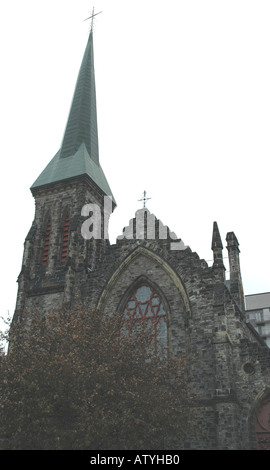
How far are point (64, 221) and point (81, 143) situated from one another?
6460mm

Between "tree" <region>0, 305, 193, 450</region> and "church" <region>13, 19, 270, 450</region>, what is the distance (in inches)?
82.9

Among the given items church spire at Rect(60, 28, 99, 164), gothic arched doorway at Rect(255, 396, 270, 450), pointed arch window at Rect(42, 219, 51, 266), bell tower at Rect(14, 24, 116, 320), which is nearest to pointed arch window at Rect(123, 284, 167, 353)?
bell tower at Rect(14, 24, 116, 320)

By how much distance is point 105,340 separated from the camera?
58.6 ft

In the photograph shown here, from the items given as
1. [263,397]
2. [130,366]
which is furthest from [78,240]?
[263,397]

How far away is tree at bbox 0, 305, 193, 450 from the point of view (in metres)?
15.6

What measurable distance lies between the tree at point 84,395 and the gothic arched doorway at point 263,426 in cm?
292

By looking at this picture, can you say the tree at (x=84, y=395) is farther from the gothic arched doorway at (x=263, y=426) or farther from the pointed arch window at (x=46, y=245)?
the pointed arch window at (x=46, y=245)

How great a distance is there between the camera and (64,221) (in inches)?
1137

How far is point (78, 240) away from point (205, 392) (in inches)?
422

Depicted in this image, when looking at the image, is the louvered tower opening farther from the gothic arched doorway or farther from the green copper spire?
the gothic arched doorway

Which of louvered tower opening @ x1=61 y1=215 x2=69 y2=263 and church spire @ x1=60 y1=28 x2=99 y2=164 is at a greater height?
church spire @ x1=60 y1=28 x2=99 y2=164
